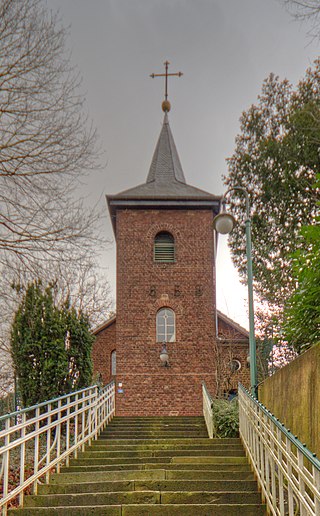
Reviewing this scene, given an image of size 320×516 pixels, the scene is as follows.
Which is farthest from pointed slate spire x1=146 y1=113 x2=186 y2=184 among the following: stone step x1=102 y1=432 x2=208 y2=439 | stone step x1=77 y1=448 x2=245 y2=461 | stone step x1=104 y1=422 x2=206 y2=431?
stone step x1=77 y1=448 x2=245 y2=461

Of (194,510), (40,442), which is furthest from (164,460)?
(40,442)

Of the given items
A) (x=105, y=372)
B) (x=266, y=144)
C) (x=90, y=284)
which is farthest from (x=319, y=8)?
(x=90, y=284)

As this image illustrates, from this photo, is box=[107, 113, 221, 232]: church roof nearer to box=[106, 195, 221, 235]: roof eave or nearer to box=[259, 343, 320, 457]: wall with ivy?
box=[106, 195, 221, 235]: roof eave

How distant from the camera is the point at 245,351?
25.2 metres

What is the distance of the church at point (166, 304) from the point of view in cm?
2136

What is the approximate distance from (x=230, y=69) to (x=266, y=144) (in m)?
13.6

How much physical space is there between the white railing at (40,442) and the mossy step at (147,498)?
331 mm

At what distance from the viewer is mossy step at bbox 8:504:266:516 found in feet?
20.1

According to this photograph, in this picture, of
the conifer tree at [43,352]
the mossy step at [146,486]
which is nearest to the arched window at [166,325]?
the conifer tree at [43,352]

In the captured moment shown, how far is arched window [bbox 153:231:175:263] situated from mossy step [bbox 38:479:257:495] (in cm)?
1580

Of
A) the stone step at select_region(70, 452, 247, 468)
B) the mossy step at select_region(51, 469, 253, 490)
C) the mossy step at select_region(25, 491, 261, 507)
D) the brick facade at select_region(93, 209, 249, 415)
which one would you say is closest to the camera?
the mossy step at select_region(25, 491, 261, 507)

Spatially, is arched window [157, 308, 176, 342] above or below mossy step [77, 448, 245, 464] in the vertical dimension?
above

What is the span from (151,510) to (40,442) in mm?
6049

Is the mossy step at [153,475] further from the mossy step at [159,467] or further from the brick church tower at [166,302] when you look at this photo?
the brick church tower at [166,302]
